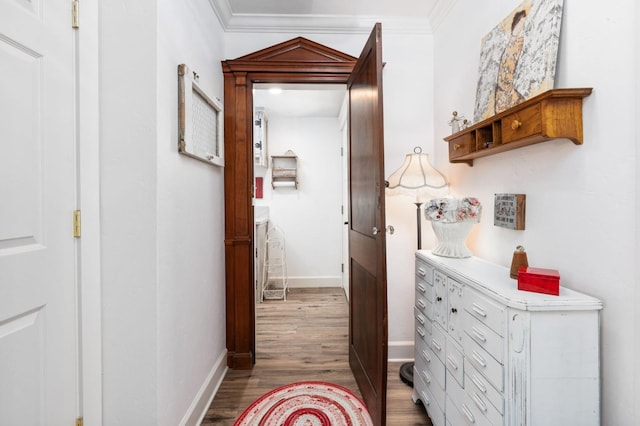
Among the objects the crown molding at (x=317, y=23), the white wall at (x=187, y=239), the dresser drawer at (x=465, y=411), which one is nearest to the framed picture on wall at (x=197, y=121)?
the white wall at (x=187, y=239)

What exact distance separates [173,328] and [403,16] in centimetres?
258

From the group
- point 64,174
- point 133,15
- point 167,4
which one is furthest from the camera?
point 167,4

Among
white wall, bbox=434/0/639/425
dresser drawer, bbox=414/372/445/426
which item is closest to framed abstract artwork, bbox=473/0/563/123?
white wall, bbox=434/0/639/425

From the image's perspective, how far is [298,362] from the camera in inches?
87.7

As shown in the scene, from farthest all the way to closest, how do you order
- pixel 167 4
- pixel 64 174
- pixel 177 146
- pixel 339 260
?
pixel 339 260 < pixel 177 146 < pixel 167 4 < pixel 64 174

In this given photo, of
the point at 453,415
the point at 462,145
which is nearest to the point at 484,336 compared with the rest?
the point at 453,415

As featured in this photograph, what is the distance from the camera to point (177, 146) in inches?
54.6

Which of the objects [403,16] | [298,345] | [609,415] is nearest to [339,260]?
[298,345]

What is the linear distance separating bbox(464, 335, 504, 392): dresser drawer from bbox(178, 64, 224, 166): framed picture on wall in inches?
60.9

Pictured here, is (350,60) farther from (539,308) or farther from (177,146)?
(539,308)

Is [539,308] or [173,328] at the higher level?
[539,308]

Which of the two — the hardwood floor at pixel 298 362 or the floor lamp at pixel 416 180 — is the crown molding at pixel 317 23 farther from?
the hardwood floor at pixel 298 362

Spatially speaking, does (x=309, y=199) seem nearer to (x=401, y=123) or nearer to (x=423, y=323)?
(x=401, y=123)

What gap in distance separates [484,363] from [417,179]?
115cm
